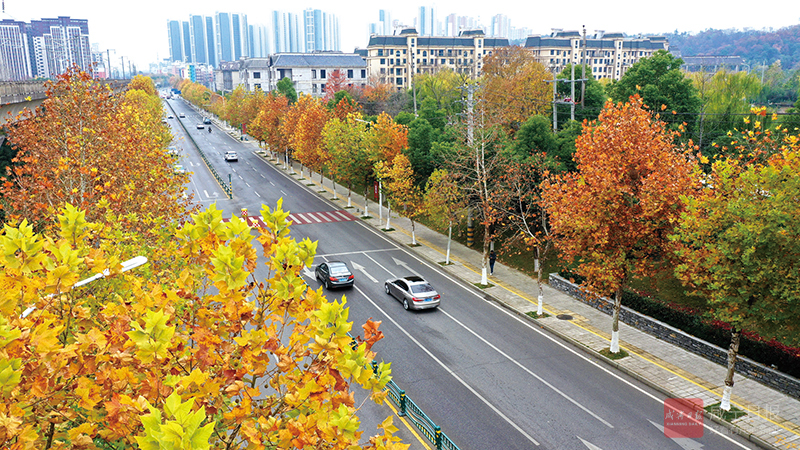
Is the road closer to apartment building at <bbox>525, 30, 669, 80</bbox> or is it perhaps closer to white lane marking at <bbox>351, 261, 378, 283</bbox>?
white lane marking at <bbox>351, 261, 378, 283</bbox>

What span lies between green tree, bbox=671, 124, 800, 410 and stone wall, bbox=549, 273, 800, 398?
219 centimetres

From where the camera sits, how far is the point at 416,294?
2697 centimetres

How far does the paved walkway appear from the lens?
1725 centimetres

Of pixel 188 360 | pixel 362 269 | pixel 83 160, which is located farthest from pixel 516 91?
pixel 188 360

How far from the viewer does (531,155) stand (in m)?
33.1

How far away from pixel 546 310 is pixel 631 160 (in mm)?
9463

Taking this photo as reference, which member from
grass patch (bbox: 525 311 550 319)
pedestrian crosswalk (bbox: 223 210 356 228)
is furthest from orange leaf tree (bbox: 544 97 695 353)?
pedestrian crosswalk (bbox: 223 210 356 228)

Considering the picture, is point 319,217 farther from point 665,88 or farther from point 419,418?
point 419,418

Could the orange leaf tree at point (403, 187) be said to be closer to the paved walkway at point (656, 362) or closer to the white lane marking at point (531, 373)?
the paved walkway at point (656, 362)

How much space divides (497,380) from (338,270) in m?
12.4

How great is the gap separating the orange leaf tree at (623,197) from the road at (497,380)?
332 cm

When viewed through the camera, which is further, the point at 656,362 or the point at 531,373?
the point at 656,362

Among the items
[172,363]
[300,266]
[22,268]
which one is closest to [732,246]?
[300,266]

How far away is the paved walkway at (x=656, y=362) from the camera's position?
56.6 feet
